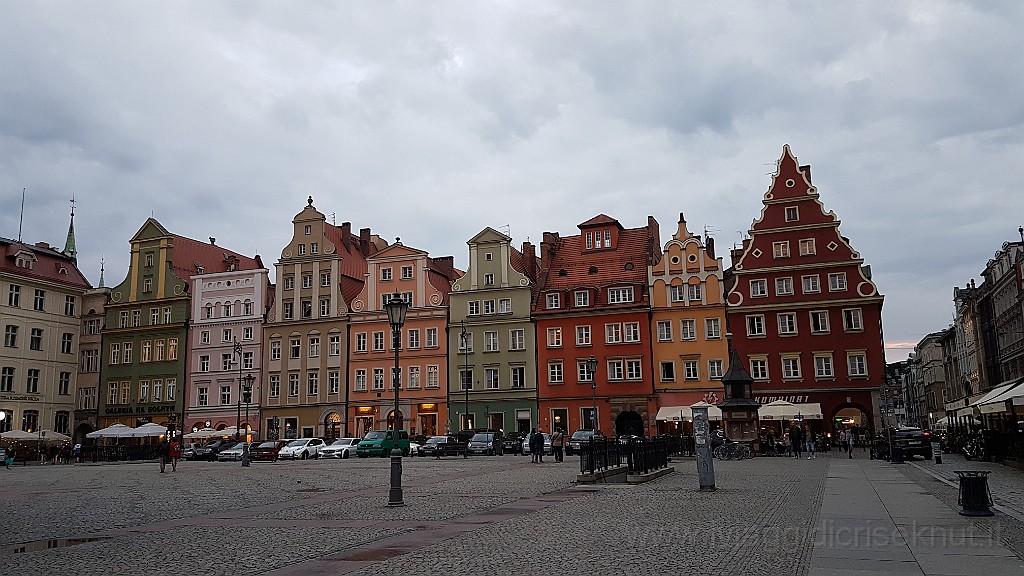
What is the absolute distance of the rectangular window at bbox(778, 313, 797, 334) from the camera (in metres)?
56.1

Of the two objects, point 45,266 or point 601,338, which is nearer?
point 601,338

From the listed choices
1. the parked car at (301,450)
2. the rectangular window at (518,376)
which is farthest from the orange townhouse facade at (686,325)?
the parked car at (301,450)

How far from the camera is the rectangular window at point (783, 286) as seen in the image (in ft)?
186

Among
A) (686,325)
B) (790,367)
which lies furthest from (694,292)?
(790,367)

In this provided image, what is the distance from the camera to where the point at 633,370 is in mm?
60469

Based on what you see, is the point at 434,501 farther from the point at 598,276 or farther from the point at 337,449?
the point at 598,276

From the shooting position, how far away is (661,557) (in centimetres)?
1046

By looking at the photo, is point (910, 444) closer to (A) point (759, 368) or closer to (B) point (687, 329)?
(A) point (759, 368)

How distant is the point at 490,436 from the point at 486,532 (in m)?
37.7

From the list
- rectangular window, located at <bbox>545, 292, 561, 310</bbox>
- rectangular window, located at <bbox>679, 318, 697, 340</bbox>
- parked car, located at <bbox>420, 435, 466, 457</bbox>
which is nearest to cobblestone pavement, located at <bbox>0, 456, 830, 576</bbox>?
parked car, located at <bbox>420, 435, 466, 457</bbox>

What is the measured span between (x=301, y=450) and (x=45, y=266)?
122 ft

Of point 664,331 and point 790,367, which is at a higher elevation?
point 664,331

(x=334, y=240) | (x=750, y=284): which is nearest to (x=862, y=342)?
(x=750, y=284)

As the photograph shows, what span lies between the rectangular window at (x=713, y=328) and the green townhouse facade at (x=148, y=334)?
42133 mm
